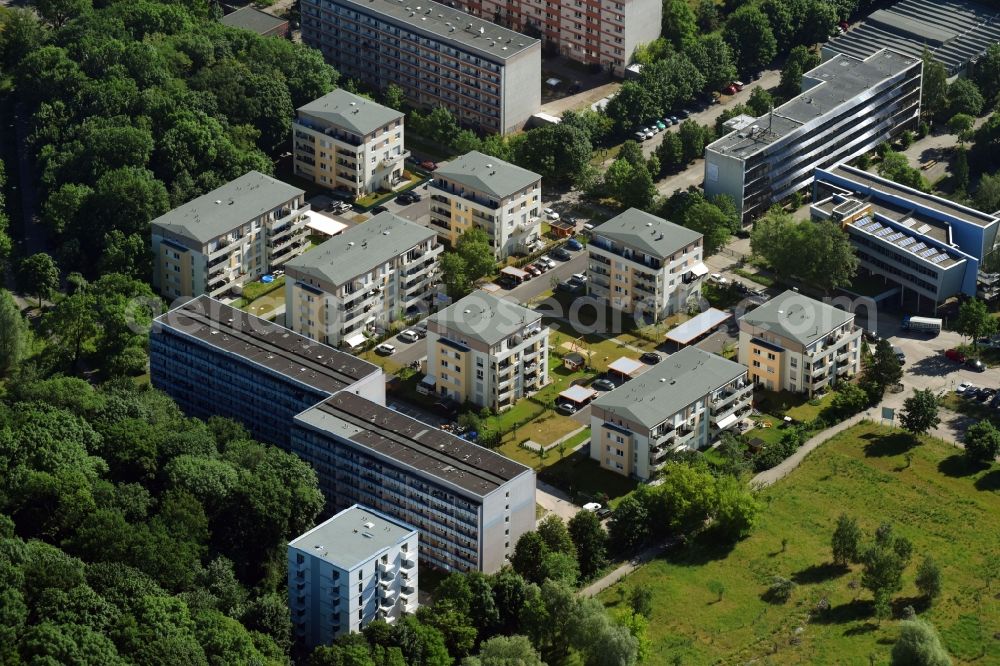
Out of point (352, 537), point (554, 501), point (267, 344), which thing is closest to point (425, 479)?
point (352, 537)

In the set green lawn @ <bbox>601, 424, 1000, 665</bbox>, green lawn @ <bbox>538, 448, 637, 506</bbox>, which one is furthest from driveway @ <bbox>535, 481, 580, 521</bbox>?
green lawn @ <bbox>601, 424, 1000, 665</bbox>

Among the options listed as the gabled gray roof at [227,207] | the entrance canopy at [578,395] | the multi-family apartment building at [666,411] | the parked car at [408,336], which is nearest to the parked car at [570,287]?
the parked car at [408,336]

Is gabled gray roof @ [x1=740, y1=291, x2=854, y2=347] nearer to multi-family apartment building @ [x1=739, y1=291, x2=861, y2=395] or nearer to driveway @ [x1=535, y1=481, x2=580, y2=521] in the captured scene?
multi-family apartment building @ [x1=739, y1=291, x2=861, y2=395]

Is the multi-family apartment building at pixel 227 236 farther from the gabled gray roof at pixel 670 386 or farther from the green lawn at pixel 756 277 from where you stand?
the green lawn at pixel 756 277

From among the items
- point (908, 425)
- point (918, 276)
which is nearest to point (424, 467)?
point (908, 425)

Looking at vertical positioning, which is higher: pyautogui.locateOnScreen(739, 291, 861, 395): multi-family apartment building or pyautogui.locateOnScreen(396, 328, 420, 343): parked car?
pyautogui.locateOnScreen(739, 291, 861, 395): multi-family apartment building

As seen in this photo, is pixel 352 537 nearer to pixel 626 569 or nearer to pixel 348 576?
pixel 348 576
